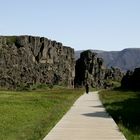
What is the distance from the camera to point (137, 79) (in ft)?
389

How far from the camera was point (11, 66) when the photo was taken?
609 ft

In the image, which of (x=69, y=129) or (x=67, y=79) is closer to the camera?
(x=69, y=129)

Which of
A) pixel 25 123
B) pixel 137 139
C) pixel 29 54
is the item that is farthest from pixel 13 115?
pixel 29 54

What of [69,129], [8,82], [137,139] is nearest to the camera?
[137,139]

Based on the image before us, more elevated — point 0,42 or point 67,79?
point 0,42

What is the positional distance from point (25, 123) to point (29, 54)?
168918 mm

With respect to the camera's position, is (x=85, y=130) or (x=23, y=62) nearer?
(x=85, y=130)

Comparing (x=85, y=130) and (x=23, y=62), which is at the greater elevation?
(x=23, y=62)

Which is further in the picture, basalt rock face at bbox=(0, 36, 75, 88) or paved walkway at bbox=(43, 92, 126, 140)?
basalt rock face at bbox=(0, 36, 75, 88)

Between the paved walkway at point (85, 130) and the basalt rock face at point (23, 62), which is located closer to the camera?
the paved walkway at point (85, 130)

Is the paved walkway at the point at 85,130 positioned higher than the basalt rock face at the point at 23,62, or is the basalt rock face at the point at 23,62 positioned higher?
the basalt rock face at the point at 23,62

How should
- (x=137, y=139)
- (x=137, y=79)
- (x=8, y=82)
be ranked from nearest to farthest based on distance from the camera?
1. (x=137, y=139)
2. (x=137, y=79)
3. (x=8, y=82)

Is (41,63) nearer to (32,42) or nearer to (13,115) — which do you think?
(32,42)

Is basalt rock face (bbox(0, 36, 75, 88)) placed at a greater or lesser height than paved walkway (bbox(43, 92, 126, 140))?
greater
